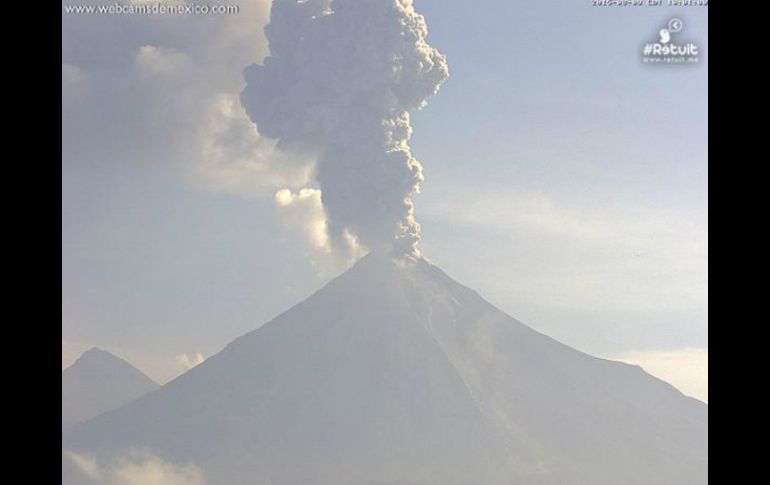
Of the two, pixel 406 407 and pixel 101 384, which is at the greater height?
pixel 101 384

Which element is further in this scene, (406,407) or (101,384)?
(101,384)

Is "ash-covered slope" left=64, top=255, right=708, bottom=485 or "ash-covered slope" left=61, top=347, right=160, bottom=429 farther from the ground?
"ash-covered slope" left=61, top=347, right=160, bottom=429

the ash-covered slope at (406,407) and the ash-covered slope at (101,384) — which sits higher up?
the ash-covered slope at (101,384)

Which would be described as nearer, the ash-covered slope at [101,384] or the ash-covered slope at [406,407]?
the ash-covered slope at [406,407]

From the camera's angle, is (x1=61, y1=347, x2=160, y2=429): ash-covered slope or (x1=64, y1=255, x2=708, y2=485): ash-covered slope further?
(x1=61, y1=347, x2=160, y2=429): ash-covered slope
